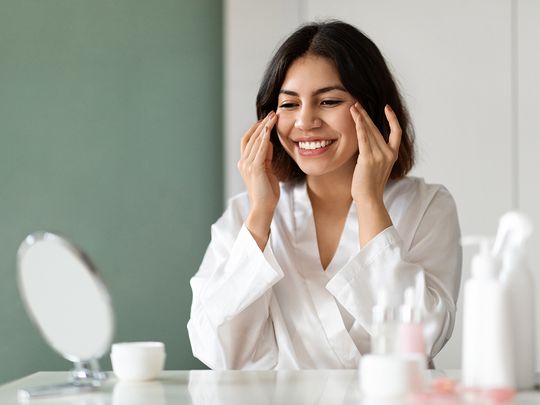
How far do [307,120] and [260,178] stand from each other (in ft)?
0.56

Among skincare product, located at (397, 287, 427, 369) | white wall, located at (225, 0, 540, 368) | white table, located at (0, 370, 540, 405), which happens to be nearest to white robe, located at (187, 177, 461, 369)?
white table, located at (0, 370, 540, 405)

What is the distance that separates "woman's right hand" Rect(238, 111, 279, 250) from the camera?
6.49 ft

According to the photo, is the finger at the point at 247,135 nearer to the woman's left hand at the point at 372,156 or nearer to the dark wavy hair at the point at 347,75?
the dark wavy hair at the point at 347,75

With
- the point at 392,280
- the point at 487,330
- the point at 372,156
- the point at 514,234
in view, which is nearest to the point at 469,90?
the point at 372,156

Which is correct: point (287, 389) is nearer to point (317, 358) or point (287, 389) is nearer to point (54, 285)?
point (54, 285)

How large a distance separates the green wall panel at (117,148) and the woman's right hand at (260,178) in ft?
1.51

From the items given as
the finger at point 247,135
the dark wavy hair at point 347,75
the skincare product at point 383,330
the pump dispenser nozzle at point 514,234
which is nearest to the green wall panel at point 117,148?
the finger at point 247,135

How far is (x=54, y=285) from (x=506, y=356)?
2.16ft

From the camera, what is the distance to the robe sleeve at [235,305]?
1.86m

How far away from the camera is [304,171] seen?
6.82 ft

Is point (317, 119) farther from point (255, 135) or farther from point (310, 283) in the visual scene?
point (310, 283)

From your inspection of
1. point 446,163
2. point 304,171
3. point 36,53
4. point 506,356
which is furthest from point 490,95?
point 506,356

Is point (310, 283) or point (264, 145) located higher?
point (264, 145)

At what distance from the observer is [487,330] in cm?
121
